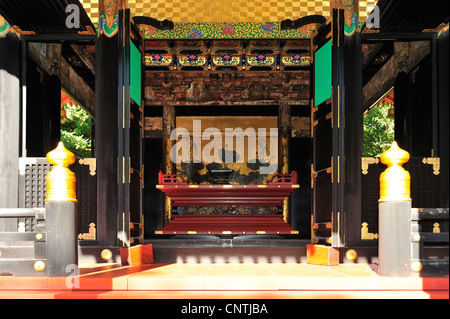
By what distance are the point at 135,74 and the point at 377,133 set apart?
36.8 feet

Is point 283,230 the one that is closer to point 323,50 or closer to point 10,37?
point 323,50

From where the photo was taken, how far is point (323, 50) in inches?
173

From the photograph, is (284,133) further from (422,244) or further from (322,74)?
(422,244)

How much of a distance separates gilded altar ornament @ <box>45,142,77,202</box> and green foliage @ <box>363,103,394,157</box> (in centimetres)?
1229

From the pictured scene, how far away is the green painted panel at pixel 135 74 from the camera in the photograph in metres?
4.34

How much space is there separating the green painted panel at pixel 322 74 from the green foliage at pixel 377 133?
9.89 m

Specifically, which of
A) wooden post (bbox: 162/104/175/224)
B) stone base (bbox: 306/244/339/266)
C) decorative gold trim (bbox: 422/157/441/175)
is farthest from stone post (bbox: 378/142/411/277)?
wooden post (bbox: 162/104/175/224)

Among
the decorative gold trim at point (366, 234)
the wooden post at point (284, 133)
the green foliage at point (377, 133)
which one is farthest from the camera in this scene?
the green foliage at point (377, 133)

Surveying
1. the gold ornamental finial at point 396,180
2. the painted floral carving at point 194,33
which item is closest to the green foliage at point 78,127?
the painted floral carving at point 194,33

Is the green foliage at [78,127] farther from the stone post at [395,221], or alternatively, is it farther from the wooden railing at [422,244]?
the wooden railing at [422,244]

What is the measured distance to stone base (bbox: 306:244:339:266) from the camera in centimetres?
379

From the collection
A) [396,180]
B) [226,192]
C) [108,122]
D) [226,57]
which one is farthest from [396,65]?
[108,122]

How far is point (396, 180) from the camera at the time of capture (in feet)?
9.47

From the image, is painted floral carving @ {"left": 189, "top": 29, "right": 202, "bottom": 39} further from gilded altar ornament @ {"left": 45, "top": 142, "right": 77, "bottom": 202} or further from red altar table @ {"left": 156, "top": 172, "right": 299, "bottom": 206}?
gilded altar ornament @ {"left": 45, "top": 142, "right": 77, "bottom": 202}
